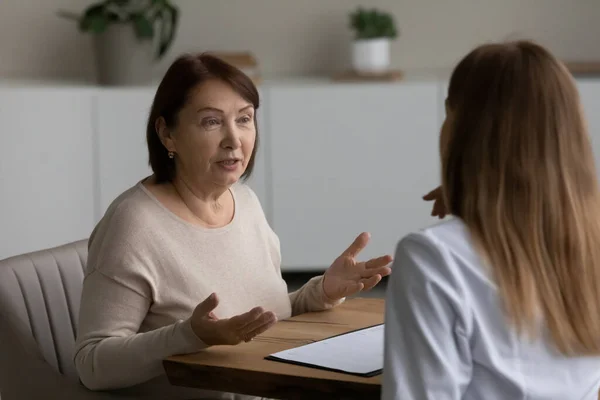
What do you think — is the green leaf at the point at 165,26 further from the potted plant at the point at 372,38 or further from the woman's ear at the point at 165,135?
the woman's ear at the point at 165,135

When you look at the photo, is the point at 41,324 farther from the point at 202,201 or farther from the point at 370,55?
the point at 370,55

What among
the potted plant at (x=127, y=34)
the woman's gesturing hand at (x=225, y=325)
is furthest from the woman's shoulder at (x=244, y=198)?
the potted plant at (x=127, y=34)

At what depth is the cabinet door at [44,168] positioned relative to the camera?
3.86 metres

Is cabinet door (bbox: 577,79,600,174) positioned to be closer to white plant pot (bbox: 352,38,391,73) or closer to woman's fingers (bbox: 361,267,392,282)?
white plant pot (bbox: 352,38,391,73)

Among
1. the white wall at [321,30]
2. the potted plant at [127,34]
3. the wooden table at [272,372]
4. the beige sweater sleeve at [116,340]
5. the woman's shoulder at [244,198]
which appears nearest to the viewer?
the wooden table at [272,372]

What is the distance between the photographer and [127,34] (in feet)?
14.7

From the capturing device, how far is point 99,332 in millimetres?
1815

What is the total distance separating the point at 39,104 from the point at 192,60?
85.4 inches

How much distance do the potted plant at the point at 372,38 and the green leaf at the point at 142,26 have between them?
0.96 metres

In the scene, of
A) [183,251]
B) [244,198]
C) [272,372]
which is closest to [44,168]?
[244,198]

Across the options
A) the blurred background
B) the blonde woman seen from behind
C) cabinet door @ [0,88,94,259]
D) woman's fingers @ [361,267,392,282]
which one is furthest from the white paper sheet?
the blurred background

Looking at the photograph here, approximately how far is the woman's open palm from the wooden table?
0.09 metres

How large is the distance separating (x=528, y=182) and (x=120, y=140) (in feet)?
10.7

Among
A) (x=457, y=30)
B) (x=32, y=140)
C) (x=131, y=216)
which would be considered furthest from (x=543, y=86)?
(x=457, y=30)
